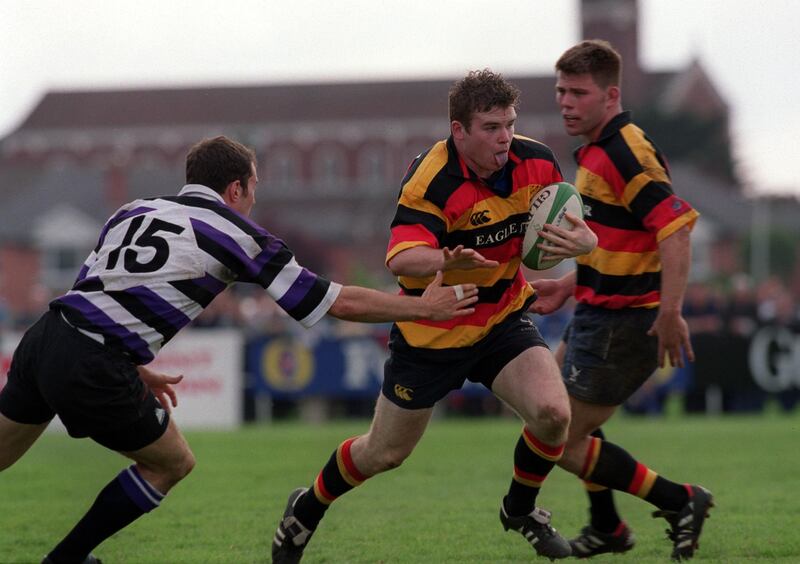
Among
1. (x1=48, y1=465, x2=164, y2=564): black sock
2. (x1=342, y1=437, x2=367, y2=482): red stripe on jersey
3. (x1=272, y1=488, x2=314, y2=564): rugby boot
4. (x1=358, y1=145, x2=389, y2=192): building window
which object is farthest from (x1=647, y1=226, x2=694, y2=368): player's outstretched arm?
(x1=358, y1=145, x2=389, y2=192): building window

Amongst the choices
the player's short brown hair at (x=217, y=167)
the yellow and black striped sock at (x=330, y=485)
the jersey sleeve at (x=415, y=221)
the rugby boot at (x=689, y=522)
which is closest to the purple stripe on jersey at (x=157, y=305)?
the player's short brown hair at (x=217, y=167)

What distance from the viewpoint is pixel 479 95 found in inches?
260

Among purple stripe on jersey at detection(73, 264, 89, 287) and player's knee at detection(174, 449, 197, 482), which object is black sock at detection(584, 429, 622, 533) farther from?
purple stripe on jersey at detection(73, 264, 89, 287)

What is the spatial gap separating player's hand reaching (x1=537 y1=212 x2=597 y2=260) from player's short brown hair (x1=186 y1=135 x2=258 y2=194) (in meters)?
1.45

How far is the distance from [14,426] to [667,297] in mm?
3180

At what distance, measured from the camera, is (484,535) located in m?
8.03

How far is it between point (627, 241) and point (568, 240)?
744 mm

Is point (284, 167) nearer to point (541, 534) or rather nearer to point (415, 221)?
point (541, 534)

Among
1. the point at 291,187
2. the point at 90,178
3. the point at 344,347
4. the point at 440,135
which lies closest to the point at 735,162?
the point at 440,135

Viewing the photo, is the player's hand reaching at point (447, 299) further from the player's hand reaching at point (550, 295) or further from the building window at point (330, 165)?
the building window at point (330, 165)

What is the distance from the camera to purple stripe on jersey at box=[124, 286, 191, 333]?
599cm

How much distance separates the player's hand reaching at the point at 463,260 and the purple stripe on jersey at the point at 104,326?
141 cm

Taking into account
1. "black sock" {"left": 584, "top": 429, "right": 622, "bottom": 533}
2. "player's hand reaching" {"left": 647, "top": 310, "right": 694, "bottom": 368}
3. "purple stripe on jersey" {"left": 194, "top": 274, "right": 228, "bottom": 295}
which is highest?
"purple stripe on jersey" {"left": 194, "top": 274, "right": 228, "bottom": 295}

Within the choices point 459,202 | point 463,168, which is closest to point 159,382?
point 459,202
